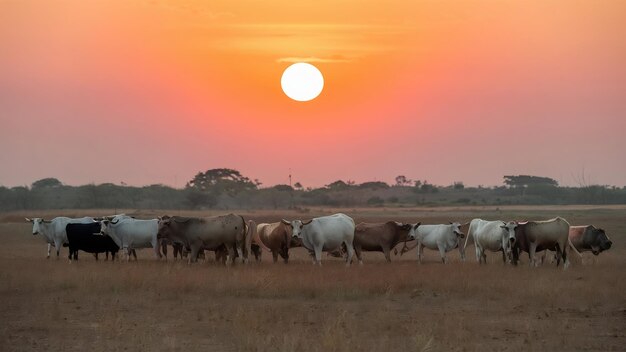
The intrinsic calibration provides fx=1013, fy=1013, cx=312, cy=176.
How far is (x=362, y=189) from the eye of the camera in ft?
547

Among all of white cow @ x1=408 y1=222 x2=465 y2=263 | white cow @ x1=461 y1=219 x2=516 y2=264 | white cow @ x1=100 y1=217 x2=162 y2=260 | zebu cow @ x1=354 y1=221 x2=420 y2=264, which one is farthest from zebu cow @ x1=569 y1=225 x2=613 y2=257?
white cow @ x1=100 y1=217 x2=162 y2=260

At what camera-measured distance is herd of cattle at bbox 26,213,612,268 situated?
3072cm

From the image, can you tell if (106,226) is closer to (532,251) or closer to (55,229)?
(55,229)

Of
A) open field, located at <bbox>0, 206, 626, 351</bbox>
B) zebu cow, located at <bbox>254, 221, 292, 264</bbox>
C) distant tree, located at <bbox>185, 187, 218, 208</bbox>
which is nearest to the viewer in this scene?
open field, located at <bbox>0, 206, 626, 351</bbox>

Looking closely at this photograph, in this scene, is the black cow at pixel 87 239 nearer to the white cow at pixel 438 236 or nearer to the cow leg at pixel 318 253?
the cow leg at pixel 318 253

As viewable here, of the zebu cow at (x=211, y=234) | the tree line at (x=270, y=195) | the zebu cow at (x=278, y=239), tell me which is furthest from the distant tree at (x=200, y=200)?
the zebu cow at (x=211, y=234)

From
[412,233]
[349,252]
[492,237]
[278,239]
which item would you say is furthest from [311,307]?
[412,233]

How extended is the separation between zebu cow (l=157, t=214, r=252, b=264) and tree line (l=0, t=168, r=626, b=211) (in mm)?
91029

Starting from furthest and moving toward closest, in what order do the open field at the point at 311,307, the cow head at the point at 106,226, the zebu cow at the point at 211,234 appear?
1. the cow head at the point at 106,226
2. the zebu cow at the point at 211,234
3. the open field at the point at 311,307

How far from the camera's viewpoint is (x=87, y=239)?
110 ft

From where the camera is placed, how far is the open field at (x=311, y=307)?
636 inches

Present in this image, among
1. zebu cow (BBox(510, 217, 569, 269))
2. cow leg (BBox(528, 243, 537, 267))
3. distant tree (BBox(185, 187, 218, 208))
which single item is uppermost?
distant tree (BBox(185, 187, 218, 208))

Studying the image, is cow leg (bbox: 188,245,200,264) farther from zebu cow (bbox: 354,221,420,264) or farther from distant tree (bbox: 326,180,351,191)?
distant tree (bbox: 326,180,351,191)

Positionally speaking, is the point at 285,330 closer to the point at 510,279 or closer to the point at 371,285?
the point at 371,285
